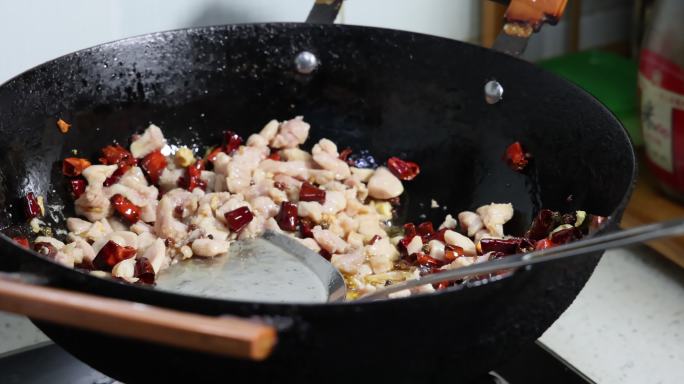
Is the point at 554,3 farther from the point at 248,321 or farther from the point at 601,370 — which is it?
the point at 248,321

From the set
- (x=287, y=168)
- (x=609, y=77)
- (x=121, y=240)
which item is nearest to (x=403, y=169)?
(x=287, y=168)

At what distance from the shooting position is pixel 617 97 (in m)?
1.54

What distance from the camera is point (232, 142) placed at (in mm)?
1156

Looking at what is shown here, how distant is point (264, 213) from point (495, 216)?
0.27 metres

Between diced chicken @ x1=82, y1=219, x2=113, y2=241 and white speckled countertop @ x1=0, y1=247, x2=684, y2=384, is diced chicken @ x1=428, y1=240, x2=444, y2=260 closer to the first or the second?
white speckled countertop @ x1=0, y1=247, x2=684, y2=384

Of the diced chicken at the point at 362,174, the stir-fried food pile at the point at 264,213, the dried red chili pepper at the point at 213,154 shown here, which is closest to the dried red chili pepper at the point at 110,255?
the stir-fried food pile at the point at 264,213

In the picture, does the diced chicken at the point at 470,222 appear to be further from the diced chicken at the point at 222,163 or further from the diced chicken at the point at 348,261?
the diced chicken at the point at 222,163

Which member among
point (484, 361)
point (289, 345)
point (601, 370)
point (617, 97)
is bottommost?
point (601, 370)

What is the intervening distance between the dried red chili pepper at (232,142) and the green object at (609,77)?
603 millimetres

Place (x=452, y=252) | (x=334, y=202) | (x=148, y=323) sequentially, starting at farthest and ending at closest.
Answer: (x=334, y=202), (x=452, y=252), (x=148, y=323)

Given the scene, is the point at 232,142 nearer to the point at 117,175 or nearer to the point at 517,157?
the point at 117,175

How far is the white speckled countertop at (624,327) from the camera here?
108 cm

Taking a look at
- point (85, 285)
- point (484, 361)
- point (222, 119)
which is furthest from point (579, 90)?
point (85, 285)

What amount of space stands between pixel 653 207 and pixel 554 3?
48 centimetres
